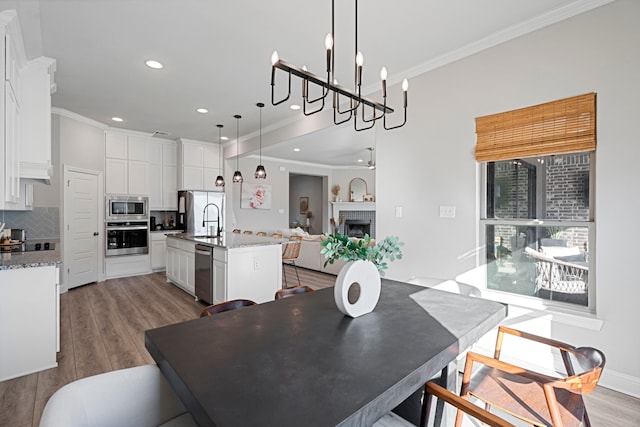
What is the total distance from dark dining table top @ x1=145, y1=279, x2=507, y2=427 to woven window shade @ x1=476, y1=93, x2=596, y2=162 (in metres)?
1.56

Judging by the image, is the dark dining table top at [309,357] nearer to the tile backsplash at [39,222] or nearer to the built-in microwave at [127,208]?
the tile backsplash at [39,222]

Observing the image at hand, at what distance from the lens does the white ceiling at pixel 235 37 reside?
2381 millimetres

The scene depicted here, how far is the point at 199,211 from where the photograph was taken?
6508 millimetres

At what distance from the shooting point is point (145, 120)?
5355 millimetres

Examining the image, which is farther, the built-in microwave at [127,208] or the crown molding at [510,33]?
the built-in microwave at [127,208]

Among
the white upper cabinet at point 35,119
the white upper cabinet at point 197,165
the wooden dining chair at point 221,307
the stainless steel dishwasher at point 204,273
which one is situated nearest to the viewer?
the wooden dining chair at point 221,307

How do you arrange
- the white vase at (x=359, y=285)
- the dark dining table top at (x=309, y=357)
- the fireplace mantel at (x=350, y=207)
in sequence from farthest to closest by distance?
the fireplace mantel at (x=350, y=207)
the white vase at (x=359, y=285)
the dark dining table top at (x=309, y=357)

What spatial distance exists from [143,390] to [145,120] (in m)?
5.41

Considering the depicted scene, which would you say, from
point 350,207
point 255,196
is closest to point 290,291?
point 255,196

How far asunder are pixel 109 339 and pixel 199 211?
146 inches

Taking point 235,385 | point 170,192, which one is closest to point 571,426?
point 235,385

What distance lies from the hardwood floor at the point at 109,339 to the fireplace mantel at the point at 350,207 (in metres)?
4.31

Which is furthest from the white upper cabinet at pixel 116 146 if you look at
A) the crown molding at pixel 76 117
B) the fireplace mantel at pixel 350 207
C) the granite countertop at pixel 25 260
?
the fireplace mantel at pixel 350 207

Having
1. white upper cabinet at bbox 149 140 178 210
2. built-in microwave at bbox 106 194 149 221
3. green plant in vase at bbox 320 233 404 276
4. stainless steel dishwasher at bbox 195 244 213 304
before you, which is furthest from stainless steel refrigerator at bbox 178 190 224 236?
green plant in vase at bbox 320 233 404 276
